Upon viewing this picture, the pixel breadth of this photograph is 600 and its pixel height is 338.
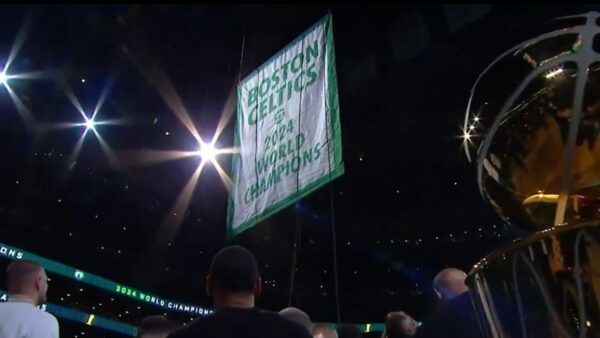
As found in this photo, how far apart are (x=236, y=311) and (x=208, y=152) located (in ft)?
28.0

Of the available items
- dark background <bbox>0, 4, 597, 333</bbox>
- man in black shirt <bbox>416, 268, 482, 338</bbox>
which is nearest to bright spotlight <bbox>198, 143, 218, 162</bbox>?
dark background <bbox>0, 4, 597, 333</bbox>

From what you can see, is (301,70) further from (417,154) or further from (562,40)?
(417,154)

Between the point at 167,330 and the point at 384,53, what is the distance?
12.5 ft

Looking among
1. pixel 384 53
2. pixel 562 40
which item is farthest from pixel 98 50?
pixel 562 40

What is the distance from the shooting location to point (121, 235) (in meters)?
13.7

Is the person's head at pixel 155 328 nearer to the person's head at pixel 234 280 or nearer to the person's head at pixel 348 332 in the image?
the person's head at pixel 348 332

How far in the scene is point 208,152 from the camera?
10391mm

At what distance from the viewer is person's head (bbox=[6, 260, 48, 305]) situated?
295 centimetres

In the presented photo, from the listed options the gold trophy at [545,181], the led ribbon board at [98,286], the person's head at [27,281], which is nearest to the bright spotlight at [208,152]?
the led ribbon board at [98,286]

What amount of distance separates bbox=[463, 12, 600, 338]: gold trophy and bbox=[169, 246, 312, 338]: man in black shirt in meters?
1.15

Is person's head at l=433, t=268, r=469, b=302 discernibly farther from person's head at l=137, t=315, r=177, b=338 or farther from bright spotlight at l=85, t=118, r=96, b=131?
bright spotlight at l=85, t=118, r=96, b=131

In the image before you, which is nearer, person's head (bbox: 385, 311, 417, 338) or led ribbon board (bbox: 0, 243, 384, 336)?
person's head (bbox: 385, 311, 417, 338)

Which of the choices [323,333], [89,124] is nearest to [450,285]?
[323,333]

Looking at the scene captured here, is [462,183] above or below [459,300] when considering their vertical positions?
above
